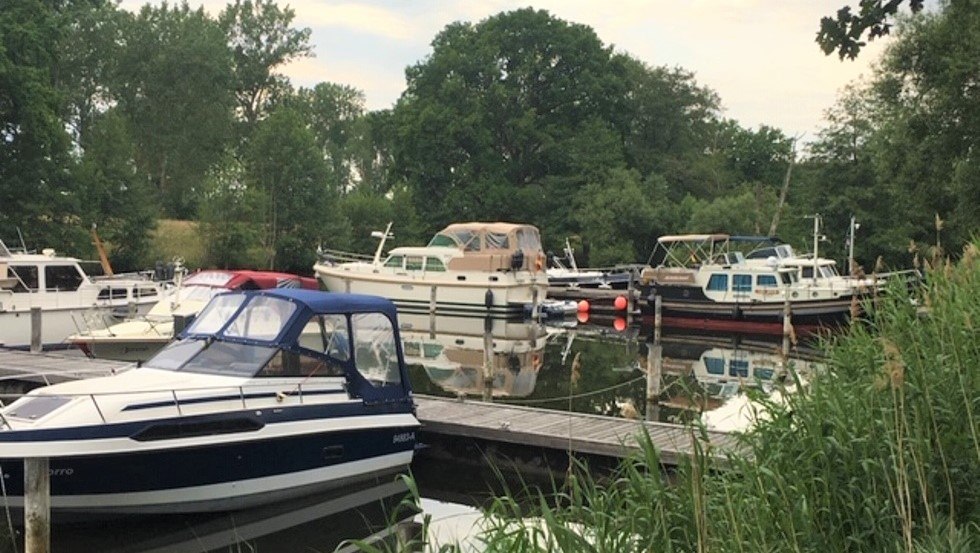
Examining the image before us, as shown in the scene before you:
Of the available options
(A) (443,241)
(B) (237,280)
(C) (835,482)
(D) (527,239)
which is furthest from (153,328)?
(D) (527,239)

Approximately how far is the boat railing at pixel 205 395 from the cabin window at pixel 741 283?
2636 cm

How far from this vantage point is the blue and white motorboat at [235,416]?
9.95 m

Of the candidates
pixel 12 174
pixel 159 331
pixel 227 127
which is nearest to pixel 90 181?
pixel 12 174

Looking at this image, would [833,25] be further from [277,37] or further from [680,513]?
[277,37]

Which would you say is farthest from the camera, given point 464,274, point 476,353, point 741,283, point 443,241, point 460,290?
point 443,241

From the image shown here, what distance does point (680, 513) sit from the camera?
5727 mm

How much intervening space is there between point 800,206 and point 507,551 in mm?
46996

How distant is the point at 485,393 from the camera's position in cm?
1844

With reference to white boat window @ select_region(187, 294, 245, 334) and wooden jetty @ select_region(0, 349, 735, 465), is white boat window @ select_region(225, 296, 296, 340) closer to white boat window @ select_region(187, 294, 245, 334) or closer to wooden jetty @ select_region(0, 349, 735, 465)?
white boat window @ select_region(187, 294, 245, 334)

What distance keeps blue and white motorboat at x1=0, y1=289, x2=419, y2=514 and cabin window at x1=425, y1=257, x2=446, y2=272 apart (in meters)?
26.7

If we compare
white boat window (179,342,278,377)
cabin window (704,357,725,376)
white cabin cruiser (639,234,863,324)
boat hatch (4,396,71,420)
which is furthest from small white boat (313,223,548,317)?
boat hatch (4,396,71,420)

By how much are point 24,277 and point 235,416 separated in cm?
1676

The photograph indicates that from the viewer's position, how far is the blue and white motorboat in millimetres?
9953

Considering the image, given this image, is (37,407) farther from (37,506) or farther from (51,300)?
(51,300)
